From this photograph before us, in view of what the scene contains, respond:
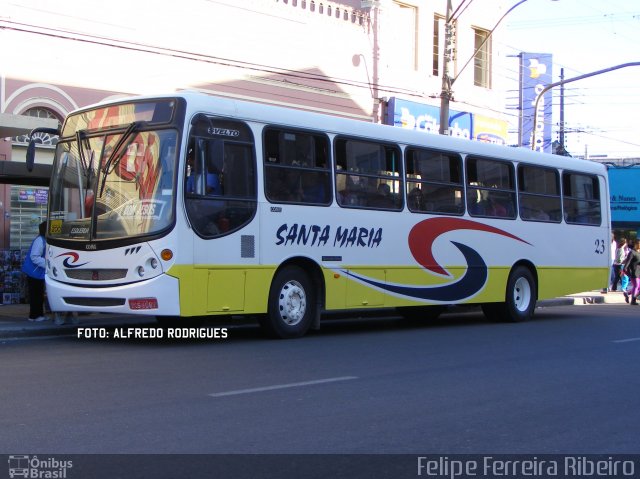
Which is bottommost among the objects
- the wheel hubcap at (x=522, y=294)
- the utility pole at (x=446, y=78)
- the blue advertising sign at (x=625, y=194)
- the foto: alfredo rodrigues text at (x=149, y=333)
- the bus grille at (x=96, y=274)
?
the foto: alfredo rodrigues text at (x=149, y=333)

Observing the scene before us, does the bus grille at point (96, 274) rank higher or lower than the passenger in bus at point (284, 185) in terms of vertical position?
lower

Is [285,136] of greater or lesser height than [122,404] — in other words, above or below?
above

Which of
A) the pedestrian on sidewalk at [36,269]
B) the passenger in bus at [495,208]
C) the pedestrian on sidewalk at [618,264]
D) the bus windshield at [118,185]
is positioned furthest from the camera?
the pedestrian on sidewalk at [618,264]

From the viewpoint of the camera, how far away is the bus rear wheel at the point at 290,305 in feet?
41.0

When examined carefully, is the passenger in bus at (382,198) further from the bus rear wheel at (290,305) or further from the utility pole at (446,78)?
the utility pole at (446,78)

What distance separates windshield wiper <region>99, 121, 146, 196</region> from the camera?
11.7 meters

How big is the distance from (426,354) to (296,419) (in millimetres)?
4762

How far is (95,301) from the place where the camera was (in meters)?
11.7

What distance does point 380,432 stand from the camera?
6.77 meters

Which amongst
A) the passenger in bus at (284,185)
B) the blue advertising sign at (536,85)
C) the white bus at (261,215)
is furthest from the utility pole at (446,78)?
the blue advertising sign at (536,85)

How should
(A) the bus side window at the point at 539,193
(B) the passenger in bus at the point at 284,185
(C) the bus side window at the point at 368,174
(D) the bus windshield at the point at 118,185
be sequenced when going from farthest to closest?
(A) the bus side window at the point at 539,193 < (C) the bus side window at the point at 368,174 < (B) the passenger in bus at the point at 284,185 < (D) the bus windshield at the point at 118,185
